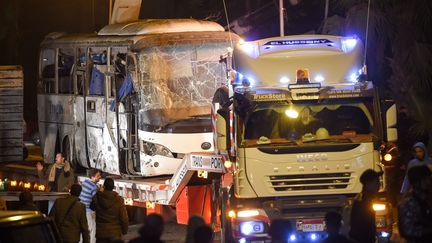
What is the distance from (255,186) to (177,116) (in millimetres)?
4303

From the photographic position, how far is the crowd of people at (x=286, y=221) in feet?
30.1

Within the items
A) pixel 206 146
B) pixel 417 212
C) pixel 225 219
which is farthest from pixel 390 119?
pixel 206 146

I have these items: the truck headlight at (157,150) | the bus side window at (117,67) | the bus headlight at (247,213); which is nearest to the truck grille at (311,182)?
the bus headlight at (247,213)

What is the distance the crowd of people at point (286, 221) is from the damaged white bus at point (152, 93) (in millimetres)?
2010

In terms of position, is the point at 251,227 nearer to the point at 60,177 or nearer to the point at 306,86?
the point at 306,86

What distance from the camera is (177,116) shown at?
17.3m

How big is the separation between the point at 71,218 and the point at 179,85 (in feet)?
16.6

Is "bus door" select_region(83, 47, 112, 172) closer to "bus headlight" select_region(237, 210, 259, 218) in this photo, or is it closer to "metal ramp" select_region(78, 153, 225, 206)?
"metal ramp" select_region(78, 153, 225, 206)

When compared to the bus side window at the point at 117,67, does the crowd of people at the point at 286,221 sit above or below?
below

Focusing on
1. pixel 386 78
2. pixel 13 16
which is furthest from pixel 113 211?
pixel 13 16

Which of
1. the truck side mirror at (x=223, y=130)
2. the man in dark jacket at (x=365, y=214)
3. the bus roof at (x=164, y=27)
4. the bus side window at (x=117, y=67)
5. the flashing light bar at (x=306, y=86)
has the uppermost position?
the bus roof at (x=164, y=27)

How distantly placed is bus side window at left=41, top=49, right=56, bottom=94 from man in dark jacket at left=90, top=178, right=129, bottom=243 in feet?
30.3

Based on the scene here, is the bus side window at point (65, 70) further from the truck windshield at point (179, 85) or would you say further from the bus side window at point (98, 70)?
the truck windshield at point (179, 85)

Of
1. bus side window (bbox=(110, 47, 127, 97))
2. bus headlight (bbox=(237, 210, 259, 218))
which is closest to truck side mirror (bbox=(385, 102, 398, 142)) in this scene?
bus headlight (bbox=(237, 210, 259, 218))
